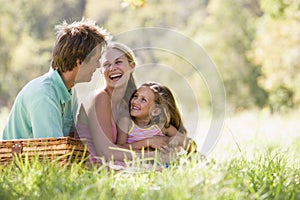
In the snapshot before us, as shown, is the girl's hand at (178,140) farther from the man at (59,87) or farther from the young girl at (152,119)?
the man at (59,87)

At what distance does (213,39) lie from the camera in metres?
30.6

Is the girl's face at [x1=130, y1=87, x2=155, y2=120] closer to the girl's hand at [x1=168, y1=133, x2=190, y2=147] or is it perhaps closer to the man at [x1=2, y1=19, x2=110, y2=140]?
the girl's hand at [x1=168, y1=133, x2=190, y2=147]

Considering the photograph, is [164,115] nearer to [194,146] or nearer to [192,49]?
[194,146]

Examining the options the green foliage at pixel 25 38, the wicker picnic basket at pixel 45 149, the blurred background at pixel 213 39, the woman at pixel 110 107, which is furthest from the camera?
the green foliage at pixel 25 38

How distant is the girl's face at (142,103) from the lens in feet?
13.2

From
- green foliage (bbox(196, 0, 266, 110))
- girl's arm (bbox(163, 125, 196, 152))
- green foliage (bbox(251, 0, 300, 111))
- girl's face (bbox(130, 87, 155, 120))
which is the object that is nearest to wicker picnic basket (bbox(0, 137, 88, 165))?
girl's face (bbox(130, 87, 155, 120))

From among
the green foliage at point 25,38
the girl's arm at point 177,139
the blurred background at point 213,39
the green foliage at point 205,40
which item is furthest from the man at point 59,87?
the green foliage at point 25,38

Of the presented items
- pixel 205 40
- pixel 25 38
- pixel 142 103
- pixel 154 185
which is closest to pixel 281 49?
pixel 205 40

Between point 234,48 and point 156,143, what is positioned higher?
point 234,48

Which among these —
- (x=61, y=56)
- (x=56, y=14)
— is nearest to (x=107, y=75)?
(x=61, y=56)

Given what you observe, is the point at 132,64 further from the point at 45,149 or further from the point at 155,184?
the point at 155,184

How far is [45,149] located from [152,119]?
41.2 inches

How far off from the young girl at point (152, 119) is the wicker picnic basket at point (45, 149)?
602 millimetres

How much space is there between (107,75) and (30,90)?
580 millimetres
